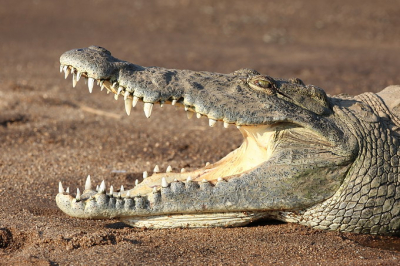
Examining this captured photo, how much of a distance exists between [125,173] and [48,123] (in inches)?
89.9

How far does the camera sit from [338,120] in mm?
4277

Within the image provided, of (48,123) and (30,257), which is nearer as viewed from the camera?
(30,257)

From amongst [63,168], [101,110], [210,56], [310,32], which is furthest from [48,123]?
[310,32]

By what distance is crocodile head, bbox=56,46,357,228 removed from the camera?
3.90m

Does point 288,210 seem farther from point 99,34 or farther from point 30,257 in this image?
point 99,34

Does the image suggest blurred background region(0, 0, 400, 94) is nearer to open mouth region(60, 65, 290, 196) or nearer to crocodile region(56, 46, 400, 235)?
open mouth region(60, 65, 290, 196)

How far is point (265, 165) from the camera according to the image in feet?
13.2

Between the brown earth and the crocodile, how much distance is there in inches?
6.1

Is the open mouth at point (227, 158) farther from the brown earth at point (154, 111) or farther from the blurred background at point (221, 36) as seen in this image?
the blurred background at point (221, 36)

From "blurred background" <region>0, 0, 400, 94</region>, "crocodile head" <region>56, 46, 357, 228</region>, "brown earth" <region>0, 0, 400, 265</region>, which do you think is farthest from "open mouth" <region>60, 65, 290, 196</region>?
"blurred background" <region>0, 0, 400, 94</region>

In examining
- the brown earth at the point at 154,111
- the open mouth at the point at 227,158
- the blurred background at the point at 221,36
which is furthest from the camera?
the blurred background at the point at 221,36

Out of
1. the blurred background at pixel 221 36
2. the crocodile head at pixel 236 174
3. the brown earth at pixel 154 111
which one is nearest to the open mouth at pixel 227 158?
the crocodile head at pixel 236 174

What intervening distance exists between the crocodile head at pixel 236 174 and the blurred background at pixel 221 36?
620 centimetres

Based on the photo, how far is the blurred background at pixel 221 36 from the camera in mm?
12273
